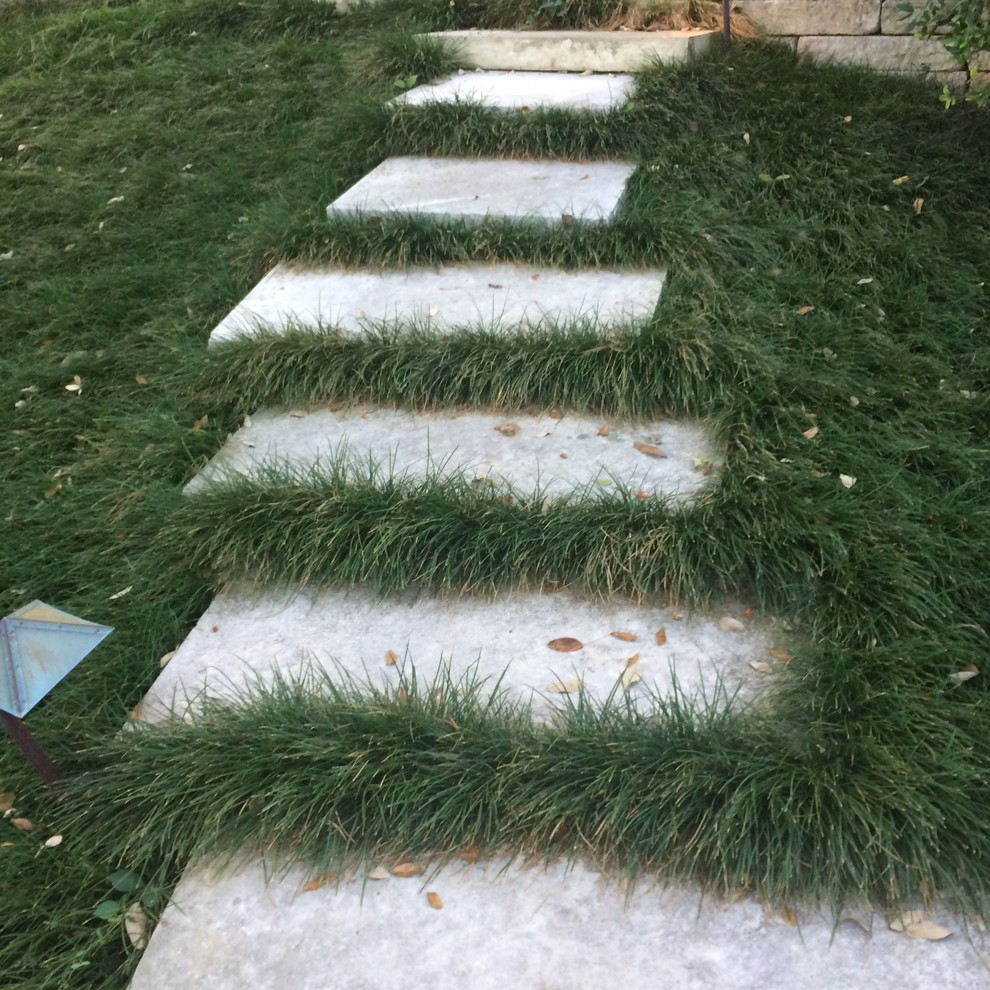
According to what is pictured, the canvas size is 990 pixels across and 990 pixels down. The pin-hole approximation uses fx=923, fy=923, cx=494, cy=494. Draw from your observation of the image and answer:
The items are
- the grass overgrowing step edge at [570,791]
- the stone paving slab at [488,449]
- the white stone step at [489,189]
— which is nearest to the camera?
the grass overgrowing step edge at [570,791]

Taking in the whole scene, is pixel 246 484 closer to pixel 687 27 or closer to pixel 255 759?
pixel 255 759

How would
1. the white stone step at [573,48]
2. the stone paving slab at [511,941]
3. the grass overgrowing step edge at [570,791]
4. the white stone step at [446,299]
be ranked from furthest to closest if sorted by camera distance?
the white stone step at [573,48] < the white stone step at [446,299] < the grass overgrowing step edge at [570,791] < the stone paving slab at [511,941]

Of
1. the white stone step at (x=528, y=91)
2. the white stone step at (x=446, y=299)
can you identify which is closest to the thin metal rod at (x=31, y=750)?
the white stone step at (x=446, y=299)

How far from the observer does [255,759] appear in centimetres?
224

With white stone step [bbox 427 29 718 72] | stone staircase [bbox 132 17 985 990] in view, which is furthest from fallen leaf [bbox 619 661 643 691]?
white stone step [bbox 427 29 718 72]

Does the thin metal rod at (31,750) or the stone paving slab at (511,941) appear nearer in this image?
the stone paving slab at (511,941)

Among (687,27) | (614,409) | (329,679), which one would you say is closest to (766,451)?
(614,409)

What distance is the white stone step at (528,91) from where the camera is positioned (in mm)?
4926

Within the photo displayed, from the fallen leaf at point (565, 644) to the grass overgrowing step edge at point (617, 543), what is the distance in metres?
0.20

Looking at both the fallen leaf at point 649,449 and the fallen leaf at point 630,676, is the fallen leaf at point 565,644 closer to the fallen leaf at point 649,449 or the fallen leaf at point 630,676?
the fallen leaf at point 630,676

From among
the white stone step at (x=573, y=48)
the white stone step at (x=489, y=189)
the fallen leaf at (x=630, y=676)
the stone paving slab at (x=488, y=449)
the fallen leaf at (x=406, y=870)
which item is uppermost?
the white stone step at (x=573, y=48)

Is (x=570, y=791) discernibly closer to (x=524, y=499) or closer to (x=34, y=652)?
(x=524, y=499)

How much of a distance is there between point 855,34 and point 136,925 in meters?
5.41

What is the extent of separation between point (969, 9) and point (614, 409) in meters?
2.14
